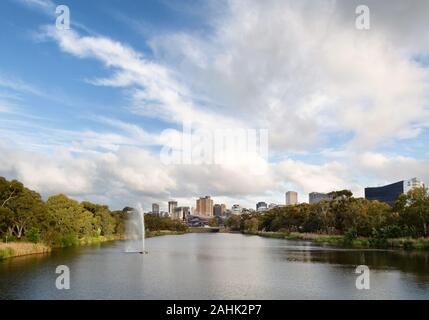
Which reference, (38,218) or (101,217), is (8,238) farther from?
(101,217)

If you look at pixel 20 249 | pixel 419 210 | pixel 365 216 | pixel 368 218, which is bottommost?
pixel 20 249

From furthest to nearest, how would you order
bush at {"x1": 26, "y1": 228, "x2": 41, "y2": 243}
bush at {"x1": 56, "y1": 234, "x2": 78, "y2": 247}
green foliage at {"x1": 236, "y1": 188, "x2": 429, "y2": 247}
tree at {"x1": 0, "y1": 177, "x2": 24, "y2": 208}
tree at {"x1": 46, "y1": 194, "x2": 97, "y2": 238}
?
green foliage at {"x1": 236, "y1": 188, "x2": 429, "y2": 247} → bush at {"x1": 56, "y1": 234, "x2": 78, "y2": 247} → tree at {"x1": 46, "y1": 194, "x2": 97, "y2": 238} → bush at {"x1": 26, "y1": 228, "x2": 41, "y2": 243} → tree at {"x1": 0, "y1": 177, "x2": 24, "y2": 208}

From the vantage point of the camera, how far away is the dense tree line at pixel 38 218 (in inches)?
2173

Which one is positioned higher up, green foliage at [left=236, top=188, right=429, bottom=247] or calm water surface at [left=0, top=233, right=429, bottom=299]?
green foliage at [left=236, top=188, right=429, bottom=247]

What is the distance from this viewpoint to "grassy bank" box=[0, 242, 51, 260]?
4835 cm

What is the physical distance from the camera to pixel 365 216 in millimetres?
86562

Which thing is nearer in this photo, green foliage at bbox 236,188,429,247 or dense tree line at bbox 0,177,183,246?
dense tree line at bbox 0,177,183,246

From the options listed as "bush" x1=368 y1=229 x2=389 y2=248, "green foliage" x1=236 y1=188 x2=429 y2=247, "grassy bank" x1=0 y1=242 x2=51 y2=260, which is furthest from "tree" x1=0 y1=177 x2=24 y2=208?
"green foliage" x1=236 y1=188 x2=429 y2=247

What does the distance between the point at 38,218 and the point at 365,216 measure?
201 feet

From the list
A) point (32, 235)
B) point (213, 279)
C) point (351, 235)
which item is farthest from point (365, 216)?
point (32, 235)

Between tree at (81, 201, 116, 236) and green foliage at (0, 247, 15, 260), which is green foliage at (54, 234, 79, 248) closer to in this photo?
green foliage at (0, 247, 15, 260)

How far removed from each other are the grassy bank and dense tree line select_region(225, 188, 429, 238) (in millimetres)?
55383
